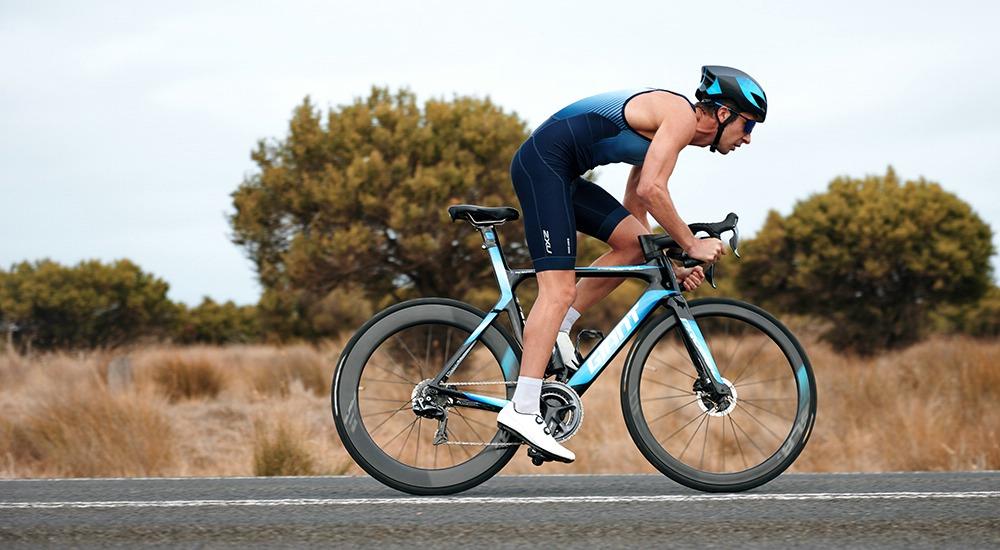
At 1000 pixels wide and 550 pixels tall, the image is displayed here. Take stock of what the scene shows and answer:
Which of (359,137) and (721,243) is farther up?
(359,137)

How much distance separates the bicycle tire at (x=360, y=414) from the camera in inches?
189

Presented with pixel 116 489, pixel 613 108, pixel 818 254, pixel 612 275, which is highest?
pixel 818 254

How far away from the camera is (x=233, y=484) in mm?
5480

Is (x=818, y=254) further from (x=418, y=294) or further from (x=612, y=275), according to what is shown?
(x=612, y=275)

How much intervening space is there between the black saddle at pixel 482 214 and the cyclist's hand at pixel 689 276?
32.5 inches

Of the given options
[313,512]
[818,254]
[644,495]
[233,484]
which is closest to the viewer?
[313,512]

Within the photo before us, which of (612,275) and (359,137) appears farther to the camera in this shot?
(359,137)

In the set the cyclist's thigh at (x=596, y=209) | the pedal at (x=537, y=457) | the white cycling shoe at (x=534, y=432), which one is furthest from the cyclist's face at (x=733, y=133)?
the pedal at (x=537, y=457)

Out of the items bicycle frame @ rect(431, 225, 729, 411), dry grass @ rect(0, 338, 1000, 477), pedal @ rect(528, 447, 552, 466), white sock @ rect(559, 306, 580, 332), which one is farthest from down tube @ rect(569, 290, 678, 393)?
dry grass @ rect(0, 338, 1000, 477)

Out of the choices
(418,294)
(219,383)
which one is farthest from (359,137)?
(219,383)

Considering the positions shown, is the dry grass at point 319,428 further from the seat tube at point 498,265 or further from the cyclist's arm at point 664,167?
the cyclist's arm at point 664,167

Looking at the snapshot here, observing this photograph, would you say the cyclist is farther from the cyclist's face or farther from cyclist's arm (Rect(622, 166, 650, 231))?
cyclist's arm (Rect(622, 166, 650, 231))

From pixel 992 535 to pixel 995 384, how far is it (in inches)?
373

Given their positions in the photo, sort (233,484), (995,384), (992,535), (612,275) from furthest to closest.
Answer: (995,384), (233,484), (612,275), (992,535)
